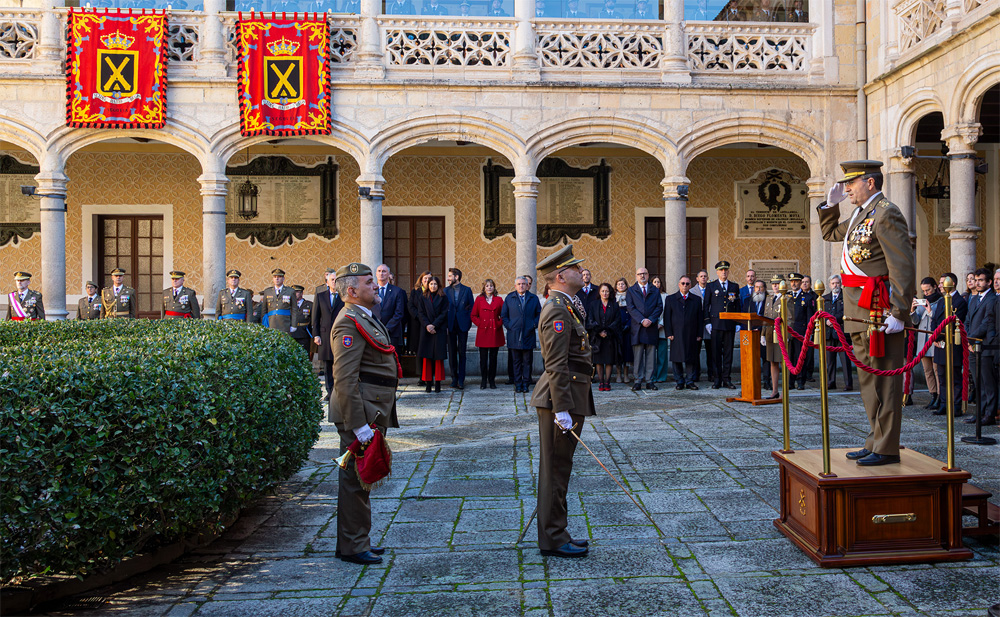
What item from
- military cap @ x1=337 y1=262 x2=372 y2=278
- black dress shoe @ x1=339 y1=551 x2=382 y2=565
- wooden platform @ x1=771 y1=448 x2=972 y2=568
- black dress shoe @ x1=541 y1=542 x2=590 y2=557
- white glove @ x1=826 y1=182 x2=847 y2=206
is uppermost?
white glove @ x1=826 y1=182 x2=847 y2=206

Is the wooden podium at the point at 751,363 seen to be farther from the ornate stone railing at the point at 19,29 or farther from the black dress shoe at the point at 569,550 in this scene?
the ornate stone railing at the point at 19,29

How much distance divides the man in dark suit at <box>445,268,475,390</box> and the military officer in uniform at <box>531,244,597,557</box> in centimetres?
655

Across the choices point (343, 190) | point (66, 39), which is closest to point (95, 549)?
point (66, 39)

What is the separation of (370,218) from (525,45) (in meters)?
3.61

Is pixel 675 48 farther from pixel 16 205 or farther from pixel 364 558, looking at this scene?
pixel 16 205

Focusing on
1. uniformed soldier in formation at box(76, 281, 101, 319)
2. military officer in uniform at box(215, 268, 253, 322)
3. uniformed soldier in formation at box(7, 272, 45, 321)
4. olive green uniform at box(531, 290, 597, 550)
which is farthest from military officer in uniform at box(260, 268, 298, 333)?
olive green uniform at box(531, 290, 597, 550)

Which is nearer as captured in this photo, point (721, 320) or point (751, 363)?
point (751, 363)

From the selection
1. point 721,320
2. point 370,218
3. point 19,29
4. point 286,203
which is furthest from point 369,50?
point 721,320

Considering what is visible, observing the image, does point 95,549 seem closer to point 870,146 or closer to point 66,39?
point 66,39

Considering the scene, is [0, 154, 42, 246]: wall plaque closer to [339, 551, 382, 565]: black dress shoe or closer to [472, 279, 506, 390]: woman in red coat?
[472, 279, 506, 390]: woman in red coat

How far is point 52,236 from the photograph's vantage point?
38.0 feet

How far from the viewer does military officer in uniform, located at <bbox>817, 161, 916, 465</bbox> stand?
3.85 m

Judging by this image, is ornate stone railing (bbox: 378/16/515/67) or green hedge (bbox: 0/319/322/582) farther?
ornate stone railing (bbox: 378/16/515/67)

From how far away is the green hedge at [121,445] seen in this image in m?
3.11
